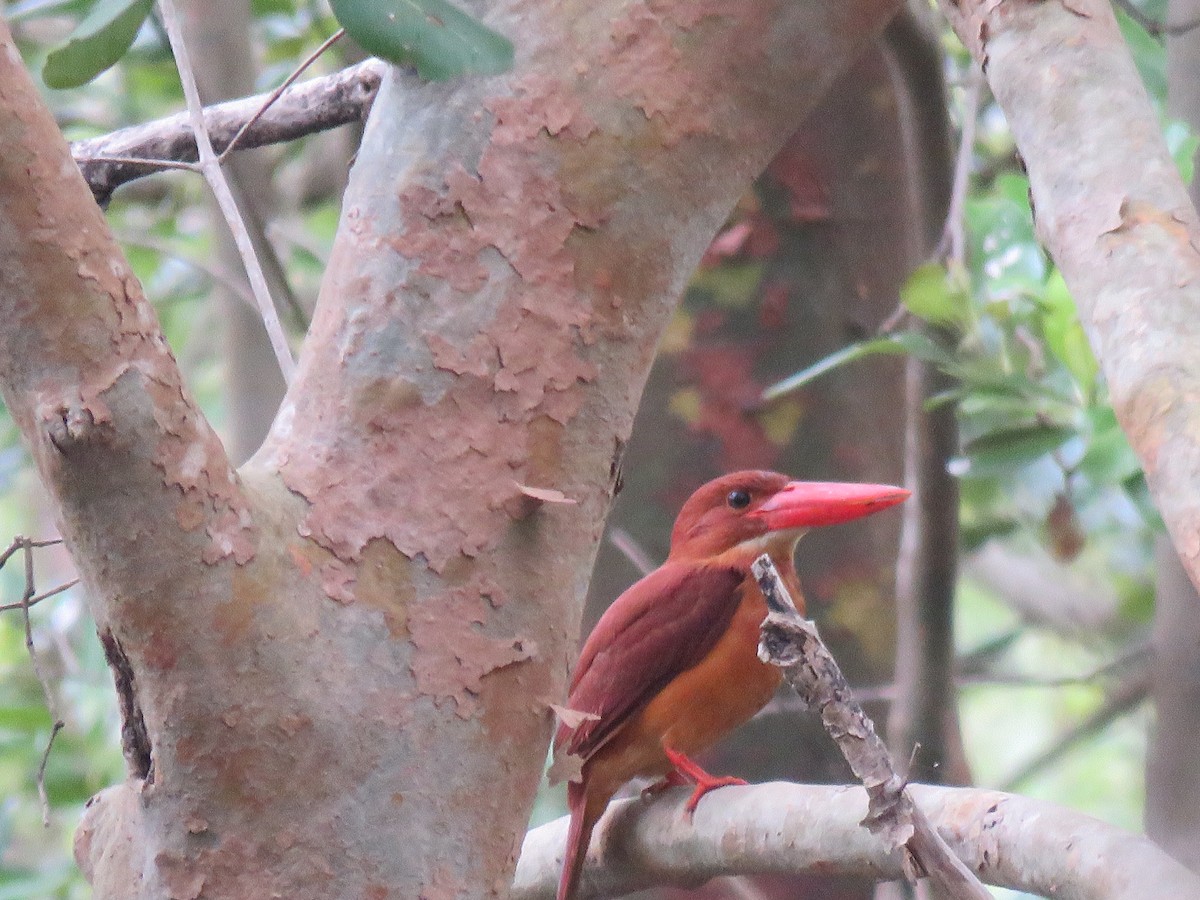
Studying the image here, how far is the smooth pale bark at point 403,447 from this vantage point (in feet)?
3.27

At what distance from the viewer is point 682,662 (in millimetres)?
2180

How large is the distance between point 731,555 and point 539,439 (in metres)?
1.10

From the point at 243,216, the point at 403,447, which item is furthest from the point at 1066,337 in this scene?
the point at 243,216

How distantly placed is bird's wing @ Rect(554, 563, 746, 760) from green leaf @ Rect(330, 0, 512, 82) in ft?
3.73

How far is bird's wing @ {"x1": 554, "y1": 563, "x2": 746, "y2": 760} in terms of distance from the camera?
213 centimetres

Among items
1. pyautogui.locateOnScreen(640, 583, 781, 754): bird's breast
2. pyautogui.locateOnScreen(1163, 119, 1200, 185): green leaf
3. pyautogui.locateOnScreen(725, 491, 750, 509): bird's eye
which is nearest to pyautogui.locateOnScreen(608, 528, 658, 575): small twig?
pyautogui.locateOnScreen(725, 491, 750, 509): bird's eye

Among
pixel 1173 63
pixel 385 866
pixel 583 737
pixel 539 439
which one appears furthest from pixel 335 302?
pixel 1173 63

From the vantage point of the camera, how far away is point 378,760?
1.18m

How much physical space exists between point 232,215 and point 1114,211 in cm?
83

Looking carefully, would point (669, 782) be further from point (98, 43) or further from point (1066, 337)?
point (98, 43)

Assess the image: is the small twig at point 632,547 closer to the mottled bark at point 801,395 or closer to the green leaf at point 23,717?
the mottled bark at point 801,395

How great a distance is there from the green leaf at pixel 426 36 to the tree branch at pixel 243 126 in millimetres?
330

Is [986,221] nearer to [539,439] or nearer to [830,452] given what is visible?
[830,452]

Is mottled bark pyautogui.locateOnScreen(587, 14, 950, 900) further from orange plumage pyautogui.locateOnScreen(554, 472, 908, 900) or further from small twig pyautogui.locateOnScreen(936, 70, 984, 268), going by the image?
orange plumage pyautogui.locateOnScreen(554, 472, 908, 900)
